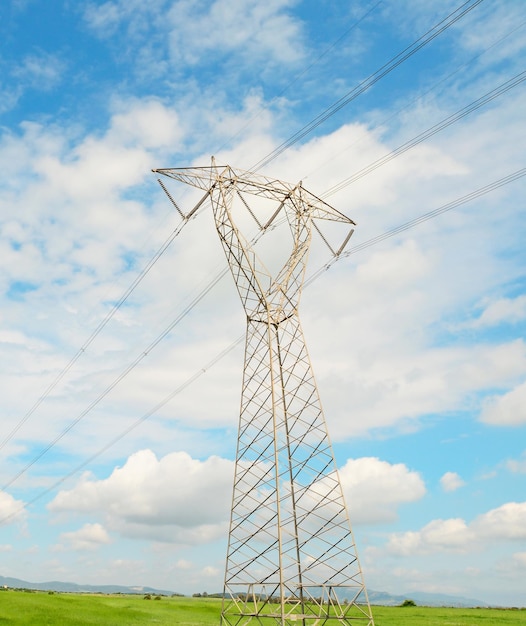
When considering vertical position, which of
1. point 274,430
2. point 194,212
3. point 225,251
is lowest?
point 274,430

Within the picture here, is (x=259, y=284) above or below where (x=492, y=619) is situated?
above

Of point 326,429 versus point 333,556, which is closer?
point 333,556

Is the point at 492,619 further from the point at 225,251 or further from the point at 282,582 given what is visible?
the point at 225,251

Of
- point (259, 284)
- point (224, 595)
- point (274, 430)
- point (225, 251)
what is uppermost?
point (225, 251)

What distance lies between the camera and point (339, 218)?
138 ft

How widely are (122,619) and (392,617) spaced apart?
34591mm

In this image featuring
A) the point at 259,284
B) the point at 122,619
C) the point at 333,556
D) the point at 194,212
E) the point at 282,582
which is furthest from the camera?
the point at 122,619

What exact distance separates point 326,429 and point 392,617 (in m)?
55.8

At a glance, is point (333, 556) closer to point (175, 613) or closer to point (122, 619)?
point (122, 619)

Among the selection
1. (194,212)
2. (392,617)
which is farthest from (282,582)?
(392,617)

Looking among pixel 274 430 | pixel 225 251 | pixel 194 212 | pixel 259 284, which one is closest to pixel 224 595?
pixel 274 430

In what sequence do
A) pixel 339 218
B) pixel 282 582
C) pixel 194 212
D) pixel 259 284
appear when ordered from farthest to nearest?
pixel 339 218 → pixel 194 212 → pixel 259 284 → pixel 282 582

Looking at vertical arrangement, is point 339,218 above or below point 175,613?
above

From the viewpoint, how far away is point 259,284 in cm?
3506
